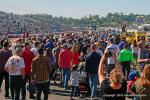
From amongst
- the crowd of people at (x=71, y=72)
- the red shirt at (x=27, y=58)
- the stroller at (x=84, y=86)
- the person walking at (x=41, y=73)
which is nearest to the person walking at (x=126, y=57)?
the crowd of people at (x=71, y=72)

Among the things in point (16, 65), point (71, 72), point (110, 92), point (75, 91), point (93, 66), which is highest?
point (110, 92)

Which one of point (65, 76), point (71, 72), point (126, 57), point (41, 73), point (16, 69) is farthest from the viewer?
point (126, 57)

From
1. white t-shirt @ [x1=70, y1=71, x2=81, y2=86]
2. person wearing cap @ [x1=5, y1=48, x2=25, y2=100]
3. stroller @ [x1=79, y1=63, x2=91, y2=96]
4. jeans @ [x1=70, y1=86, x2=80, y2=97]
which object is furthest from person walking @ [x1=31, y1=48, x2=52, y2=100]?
stroller @ [x1=79, y1=63, x2=91, y2=96]

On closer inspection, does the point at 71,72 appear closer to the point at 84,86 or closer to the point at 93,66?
the point at 84,86

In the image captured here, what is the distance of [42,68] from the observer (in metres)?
12.7

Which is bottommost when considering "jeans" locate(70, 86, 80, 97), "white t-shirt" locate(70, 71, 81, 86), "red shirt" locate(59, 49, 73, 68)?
"jeans" locate(70, 86, 80, 97)

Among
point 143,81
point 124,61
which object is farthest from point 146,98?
point 124,61

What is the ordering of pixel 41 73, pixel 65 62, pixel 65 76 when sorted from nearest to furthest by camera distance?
1. pixel 41 73
2. pixel 65 62
3. pixel 65 76

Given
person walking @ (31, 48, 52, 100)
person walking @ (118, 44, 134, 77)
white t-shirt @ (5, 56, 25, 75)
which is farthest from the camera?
person walking @ (118, 44, 134, 77)

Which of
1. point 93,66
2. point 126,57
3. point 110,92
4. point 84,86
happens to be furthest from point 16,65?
point 126,57

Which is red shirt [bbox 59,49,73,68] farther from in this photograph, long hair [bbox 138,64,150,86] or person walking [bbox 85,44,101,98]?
long hair [bbox 138,64,150,86]

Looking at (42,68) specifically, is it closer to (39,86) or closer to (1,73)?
(39,86)

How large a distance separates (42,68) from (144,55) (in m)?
6.21

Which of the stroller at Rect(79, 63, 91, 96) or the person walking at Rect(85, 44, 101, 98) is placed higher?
the person walking at Rect(85, 44, 101, 98)
